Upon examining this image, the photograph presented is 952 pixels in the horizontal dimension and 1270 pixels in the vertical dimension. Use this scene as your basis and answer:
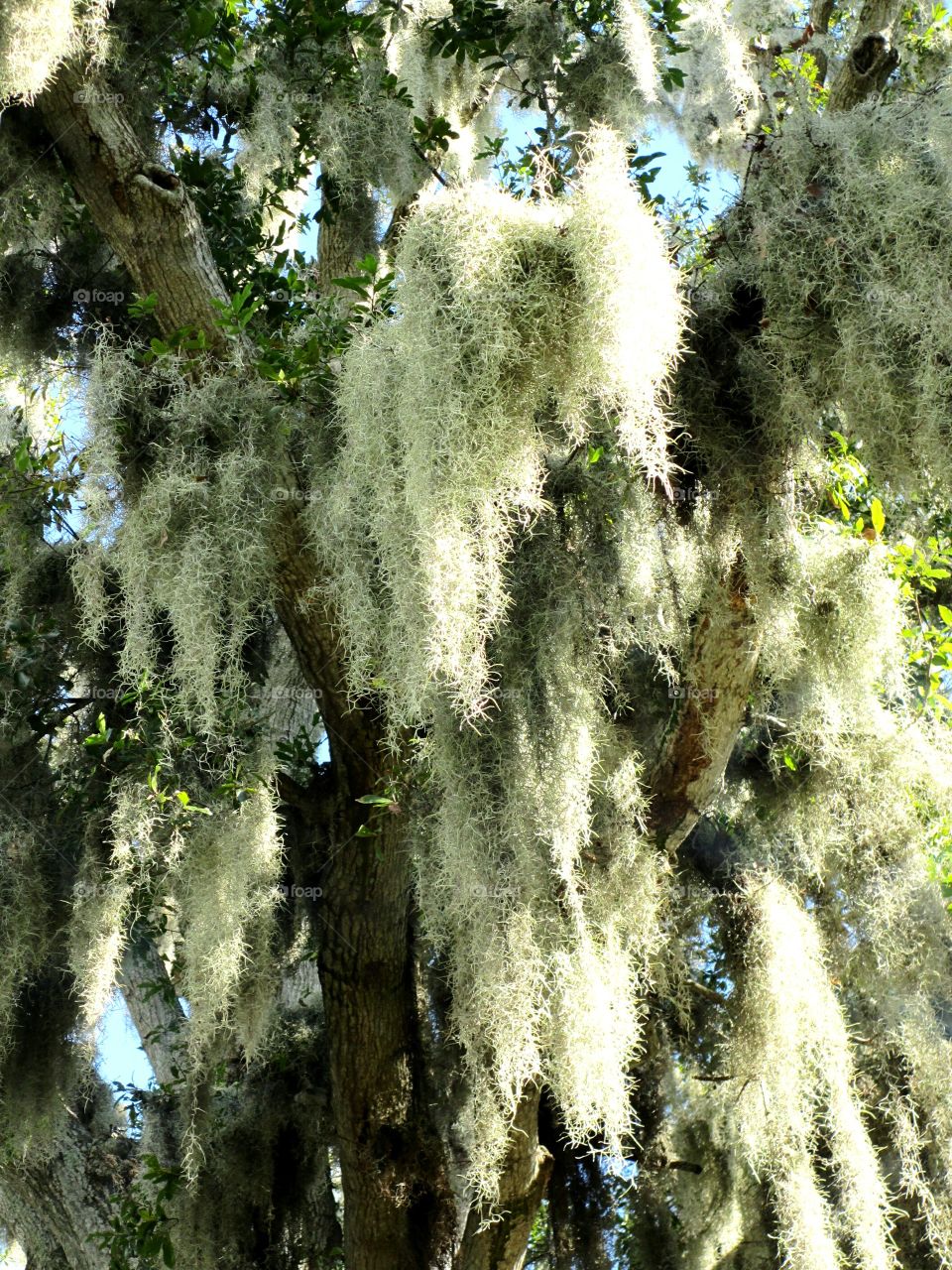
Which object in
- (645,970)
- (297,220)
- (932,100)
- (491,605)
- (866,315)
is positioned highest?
(297,220)

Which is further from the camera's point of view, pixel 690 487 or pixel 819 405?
pixel 690 487

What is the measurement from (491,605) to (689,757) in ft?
3.47

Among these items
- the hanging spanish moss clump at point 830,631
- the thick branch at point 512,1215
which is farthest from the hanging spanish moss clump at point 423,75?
the thick branch at point 512,1215

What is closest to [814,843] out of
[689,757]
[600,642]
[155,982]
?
[689,757]

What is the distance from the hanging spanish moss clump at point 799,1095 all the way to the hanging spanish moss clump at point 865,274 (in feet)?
5.22

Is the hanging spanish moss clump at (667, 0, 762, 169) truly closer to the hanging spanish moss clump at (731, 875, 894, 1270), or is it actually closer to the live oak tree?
the live oak tree

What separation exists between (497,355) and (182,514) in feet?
3.27

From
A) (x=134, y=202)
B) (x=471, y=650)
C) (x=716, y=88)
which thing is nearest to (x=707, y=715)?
(x=471, y=650)

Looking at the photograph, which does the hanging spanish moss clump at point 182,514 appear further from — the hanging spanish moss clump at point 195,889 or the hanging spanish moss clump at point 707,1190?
the hanging spanish moss clump at point 707,1190

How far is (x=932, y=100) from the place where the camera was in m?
2.48

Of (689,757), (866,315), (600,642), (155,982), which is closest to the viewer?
(866,315)

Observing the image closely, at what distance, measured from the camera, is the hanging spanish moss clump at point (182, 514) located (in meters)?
2.90

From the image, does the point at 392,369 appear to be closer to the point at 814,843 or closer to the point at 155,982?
the point at 814,843

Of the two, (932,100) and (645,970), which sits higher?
(932,100)
